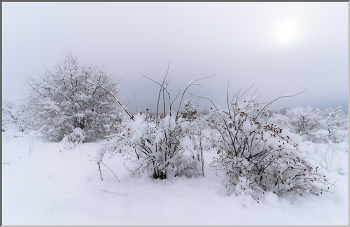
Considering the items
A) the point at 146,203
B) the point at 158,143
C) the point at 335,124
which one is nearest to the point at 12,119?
the point at 158,143

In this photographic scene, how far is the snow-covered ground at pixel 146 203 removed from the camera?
190 cm

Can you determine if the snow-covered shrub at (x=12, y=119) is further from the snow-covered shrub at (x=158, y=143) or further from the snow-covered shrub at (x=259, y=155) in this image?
the snow-covered shrub at (x=259, y=155)

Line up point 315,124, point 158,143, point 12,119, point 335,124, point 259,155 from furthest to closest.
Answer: point 12,119 → point 335,124 → point 315,124 → point 158,143 → point 259,155

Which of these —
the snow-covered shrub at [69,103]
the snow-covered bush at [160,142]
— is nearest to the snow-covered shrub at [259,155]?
the snow-covered bush at [160,142]

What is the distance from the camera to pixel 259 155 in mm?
2592

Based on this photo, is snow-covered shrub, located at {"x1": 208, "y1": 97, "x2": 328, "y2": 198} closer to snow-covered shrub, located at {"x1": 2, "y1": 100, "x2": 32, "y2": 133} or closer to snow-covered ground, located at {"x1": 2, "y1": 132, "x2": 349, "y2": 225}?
snow-covered ground, located at {"x1": 2, "y1": 132, "x2": 349, "y2": 225}

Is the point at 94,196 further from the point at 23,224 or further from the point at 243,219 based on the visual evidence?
the point at 243,219

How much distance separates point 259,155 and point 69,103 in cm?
889

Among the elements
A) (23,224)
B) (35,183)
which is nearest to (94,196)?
(23,224)

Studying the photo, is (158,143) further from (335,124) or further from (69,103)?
(335,124)

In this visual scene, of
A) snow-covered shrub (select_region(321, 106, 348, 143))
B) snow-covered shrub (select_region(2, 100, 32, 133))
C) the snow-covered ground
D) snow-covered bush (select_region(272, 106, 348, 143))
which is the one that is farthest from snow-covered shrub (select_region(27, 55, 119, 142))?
snow-covered shrub (select_region(321, 106, 348, 143))

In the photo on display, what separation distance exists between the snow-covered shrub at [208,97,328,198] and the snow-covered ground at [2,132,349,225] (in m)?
0.20

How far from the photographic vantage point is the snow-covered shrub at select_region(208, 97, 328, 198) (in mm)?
2398

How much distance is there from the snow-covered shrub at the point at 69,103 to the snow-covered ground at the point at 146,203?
5626 mm
